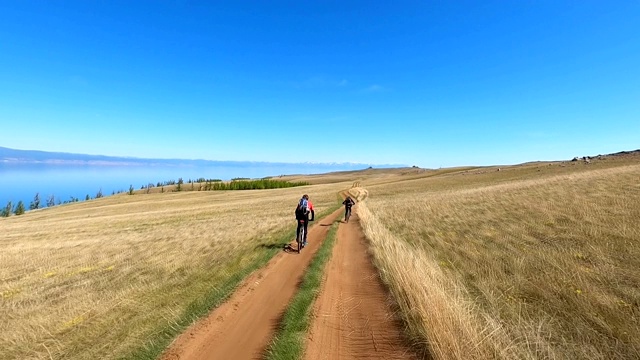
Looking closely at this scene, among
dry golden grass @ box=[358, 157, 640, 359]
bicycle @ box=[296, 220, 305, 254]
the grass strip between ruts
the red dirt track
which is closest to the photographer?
dry golden grass @ box=[358, 157, 640, 359]

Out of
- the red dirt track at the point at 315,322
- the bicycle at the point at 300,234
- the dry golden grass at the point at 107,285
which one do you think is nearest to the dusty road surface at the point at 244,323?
the red dirt track at the point at 315,322

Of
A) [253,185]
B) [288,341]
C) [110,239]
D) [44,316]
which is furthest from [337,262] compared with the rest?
[253,185]

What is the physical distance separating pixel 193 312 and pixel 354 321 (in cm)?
452

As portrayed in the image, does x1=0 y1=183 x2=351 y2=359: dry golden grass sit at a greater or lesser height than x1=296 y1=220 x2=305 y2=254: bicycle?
lesser

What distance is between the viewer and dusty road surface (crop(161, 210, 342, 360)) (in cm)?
649

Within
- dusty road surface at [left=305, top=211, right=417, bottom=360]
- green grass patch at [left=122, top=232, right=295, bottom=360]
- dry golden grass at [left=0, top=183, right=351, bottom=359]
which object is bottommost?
dry golden grass at [left=0, top=183, right=351, bottom=359]

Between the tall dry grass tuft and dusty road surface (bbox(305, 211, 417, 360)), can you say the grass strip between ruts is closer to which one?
dusty road surface (bbox(305, 211, 417, 360))

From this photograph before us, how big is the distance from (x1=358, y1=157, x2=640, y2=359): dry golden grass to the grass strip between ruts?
4.91 metres

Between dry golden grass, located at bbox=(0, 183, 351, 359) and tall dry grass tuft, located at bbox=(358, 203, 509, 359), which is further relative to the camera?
dry golden grass, located at bbox=(0, 183, 351, 359)

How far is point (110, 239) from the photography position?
27.2 meters

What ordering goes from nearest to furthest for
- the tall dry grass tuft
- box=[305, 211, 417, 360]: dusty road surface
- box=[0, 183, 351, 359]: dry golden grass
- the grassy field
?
1. the tall dry grass tuft
2. the grassy field
3. box=[305, 211, 417, 360]: dusty road surface
4. box=[0, 183, 351, 359]: dry golden grass

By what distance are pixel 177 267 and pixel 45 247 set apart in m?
18.3

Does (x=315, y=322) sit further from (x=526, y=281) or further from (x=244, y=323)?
(x=526, y=281)

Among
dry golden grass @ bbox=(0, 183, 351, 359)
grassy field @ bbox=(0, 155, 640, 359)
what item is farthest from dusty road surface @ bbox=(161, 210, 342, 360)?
dry golden grass @ bbox=(0, 183, 351, 359)
